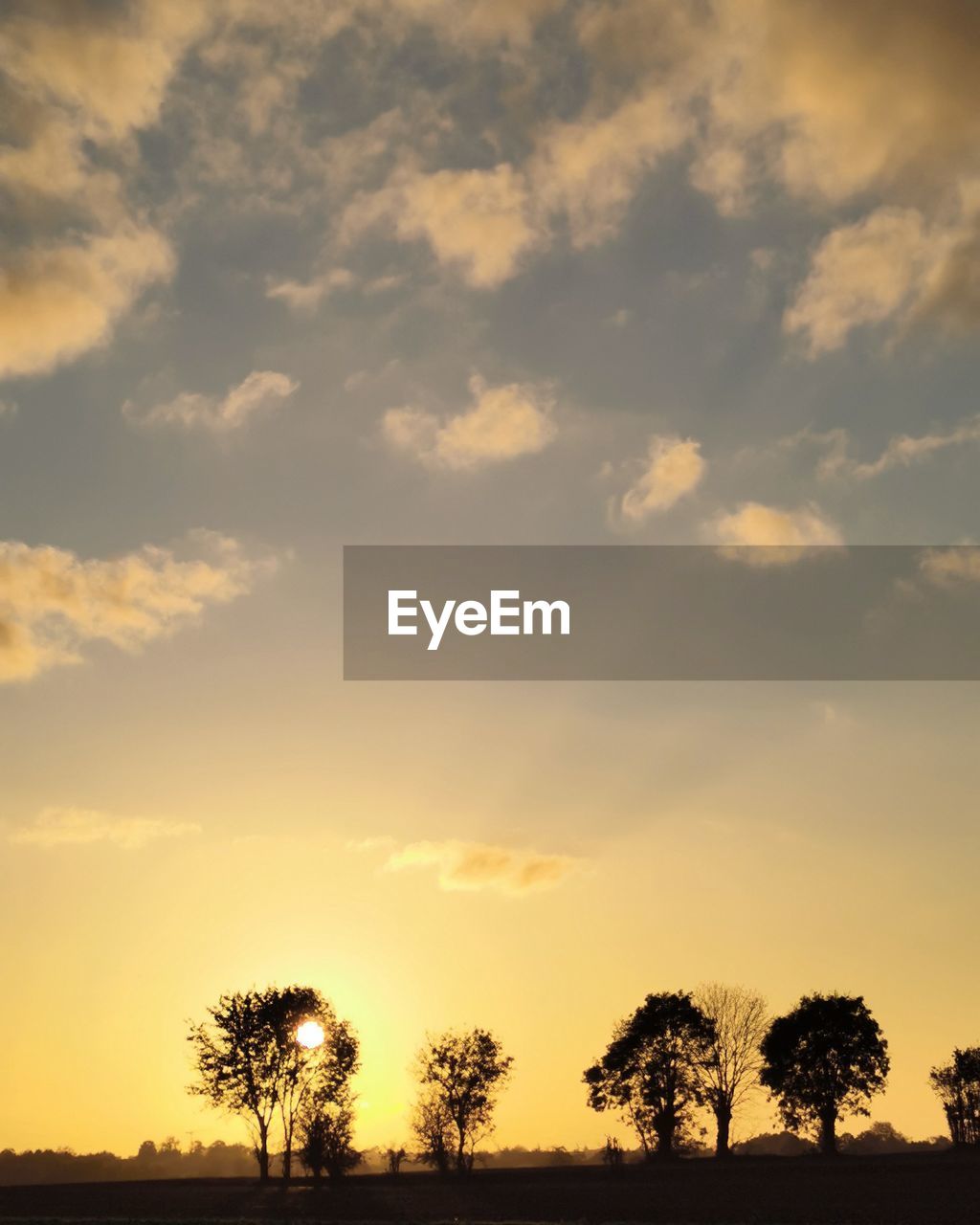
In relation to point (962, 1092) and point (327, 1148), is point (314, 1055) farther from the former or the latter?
point (962, 1092)

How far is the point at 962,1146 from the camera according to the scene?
14862 centimetres

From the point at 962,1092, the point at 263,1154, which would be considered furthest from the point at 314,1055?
the point at 962,1092

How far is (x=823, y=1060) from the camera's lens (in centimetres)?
14688

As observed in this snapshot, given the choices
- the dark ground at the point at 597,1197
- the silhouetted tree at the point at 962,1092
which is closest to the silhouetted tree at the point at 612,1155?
the dark ground at the point at 597,1197

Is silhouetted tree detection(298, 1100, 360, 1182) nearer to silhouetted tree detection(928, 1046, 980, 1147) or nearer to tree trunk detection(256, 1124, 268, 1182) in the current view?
tree trunk detection(256, 1124, 268, 1182)

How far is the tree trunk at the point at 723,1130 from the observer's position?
147000mm

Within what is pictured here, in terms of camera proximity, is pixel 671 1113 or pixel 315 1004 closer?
pixel 315 1004

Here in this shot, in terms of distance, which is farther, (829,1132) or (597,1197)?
(829,1132)

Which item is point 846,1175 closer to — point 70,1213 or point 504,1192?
point 504,1192

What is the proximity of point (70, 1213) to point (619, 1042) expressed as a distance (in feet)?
329

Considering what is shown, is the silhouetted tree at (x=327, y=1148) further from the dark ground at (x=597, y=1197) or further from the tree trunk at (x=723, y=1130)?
the tree trunk at (x=723, y=1130)

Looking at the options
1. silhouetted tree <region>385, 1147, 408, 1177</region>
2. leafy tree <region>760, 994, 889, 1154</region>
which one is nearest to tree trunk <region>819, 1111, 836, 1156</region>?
leafy tree <region>760, 994, 889, 1154</region>

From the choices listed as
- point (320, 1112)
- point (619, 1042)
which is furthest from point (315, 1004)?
point (619, 1042)

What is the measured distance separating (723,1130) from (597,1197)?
73.2 m
